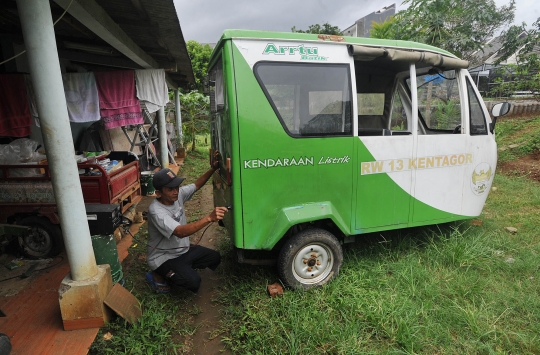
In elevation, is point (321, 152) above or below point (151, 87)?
below

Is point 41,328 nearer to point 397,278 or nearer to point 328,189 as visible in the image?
point 328,189

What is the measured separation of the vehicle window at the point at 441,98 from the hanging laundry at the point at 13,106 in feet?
17.1

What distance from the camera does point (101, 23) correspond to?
3562mm

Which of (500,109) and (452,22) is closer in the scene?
(500,109)

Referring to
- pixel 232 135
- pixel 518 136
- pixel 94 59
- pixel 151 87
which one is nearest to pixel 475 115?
pixel 232 135

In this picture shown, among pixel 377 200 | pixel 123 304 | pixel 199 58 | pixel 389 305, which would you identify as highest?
pixel 199 58

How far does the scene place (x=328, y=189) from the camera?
297 cm

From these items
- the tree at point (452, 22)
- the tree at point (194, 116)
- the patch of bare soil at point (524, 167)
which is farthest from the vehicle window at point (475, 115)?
the tree at point (194, 116)

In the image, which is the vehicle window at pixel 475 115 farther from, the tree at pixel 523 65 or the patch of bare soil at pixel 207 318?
the tree at pixel 523 65

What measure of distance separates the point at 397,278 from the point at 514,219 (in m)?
2.81

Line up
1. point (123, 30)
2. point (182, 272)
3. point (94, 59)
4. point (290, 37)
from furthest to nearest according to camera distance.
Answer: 1. point (94, 59)
2. point (123, 30)
3. point (182, 272)
4. point (290, 37)

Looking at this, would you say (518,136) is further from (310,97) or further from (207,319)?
(207,319)

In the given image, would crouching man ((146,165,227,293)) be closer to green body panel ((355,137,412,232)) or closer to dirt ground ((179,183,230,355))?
dirt ground ((179,183,230,355))

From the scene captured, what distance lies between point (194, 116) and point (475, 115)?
10.7m
